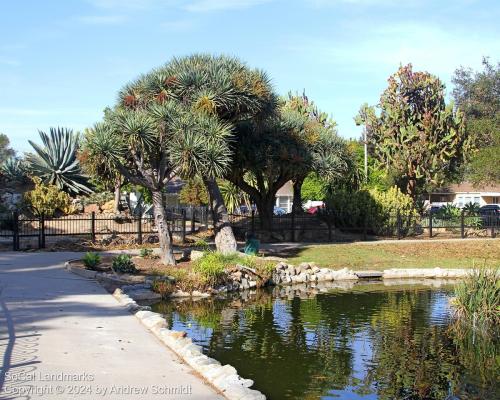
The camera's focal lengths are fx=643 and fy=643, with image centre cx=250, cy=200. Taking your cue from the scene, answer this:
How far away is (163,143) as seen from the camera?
19.8 metres

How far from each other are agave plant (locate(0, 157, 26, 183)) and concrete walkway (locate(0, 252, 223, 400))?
21.2m

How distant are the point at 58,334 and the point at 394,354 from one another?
18.2 feet

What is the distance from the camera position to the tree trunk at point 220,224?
2309cm

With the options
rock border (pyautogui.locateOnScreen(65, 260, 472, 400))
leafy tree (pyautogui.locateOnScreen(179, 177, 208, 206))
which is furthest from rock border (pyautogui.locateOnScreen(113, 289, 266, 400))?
leafy tree (pyautogui.locateOnScreen(179, 177, 208, 206))

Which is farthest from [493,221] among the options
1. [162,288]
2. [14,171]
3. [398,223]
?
[14,171]

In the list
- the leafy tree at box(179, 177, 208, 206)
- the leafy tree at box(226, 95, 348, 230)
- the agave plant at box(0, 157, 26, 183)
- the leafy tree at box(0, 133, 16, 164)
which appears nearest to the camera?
the leafy tree at box(226, 95, 348, 230)

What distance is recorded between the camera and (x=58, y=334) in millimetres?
9922

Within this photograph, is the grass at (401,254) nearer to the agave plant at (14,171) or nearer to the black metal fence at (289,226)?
the black metal fence at (289,226)

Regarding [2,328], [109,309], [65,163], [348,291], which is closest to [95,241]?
[65,163]

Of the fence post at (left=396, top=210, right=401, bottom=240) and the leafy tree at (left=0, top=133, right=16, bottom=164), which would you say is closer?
the fence post at (left=396, top=210, right=401, bottom=240)

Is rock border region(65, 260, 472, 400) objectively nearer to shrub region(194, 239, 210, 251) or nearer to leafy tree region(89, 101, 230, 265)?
leafy tree region(89, 101, 230, 265)

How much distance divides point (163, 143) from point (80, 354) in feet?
38.4

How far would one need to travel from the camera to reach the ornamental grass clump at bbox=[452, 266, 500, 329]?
12.5m

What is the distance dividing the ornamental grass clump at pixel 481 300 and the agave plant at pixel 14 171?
2660cm
